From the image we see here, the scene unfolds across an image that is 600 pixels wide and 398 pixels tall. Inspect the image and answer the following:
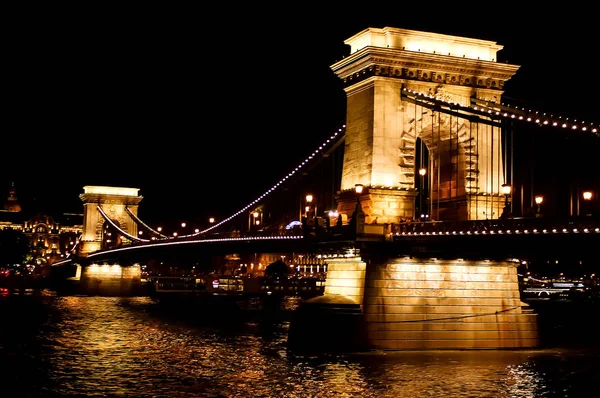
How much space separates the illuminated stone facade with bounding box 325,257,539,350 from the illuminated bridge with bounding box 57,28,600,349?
1.7 inches

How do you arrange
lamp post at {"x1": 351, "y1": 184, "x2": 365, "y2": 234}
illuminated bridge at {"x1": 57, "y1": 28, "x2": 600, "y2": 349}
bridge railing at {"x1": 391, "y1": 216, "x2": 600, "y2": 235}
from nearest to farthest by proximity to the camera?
bridge railing at {"x1": 391, "y1": 216, "x2": 600, "y2": 235}
illuminated bridge at {"x1": 57, "y1": 28, "x2": 600, "y2": 349}
lamp post at {"x1": 351, "y1": 184, "x2": 365, "y2": 234}

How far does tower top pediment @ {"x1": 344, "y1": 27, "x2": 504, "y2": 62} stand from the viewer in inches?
1447

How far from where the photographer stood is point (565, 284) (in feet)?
339

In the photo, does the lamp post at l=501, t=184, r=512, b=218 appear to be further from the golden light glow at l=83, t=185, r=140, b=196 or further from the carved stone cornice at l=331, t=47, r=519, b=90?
the golden light glow at l=83, t=185, r=140, b=196

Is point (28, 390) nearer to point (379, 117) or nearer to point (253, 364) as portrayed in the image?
point (253, 364)

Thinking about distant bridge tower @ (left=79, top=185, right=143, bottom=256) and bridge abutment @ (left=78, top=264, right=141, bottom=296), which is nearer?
bridge abutment @ (left=78, top=264, right=141, bottom=296)

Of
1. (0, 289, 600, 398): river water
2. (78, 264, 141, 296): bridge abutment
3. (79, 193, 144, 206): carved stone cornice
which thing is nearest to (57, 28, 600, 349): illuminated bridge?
→ (0, 289, 600, 398): river water

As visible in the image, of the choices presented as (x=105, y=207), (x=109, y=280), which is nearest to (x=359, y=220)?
(x=109, y=280)

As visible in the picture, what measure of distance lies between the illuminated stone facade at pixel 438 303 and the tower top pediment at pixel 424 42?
877 centimetres

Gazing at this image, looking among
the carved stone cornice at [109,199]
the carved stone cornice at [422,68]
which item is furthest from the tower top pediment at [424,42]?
the carved stone cornice at [109,199]

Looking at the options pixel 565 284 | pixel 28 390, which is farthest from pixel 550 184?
pixel 565 284

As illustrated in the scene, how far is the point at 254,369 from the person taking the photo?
102 feet

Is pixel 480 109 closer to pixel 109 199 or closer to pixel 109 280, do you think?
pixel 109 280

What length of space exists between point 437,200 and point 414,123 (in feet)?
13.0
